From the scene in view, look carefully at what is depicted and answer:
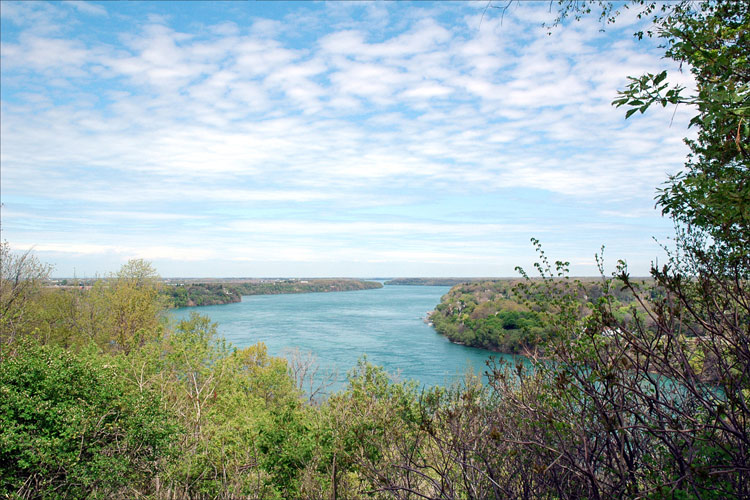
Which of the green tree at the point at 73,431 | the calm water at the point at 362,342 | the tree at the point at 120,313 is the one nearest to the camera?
the green tree at the point at 73,431

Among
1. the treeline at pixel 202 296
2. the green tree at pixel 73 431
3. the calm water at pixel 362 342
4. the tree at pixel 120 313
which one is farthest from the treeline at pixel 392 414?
the treeline at pixel 202 296

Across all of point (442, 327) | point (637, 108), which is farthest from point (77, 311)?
point (442, 327)

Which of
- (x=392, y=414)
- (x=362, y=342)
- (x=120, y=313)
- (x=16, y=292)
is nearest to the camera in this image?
(x=392, y=414)

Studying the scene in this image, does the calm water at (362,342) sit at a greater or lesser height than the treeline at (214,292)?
lesser

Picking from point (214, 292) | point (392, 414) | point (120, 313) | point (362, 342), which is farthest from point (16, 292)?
point (214, 292)

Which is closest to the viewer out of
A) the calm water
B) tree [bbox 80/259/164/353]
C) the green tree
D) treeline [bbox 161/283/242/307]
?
the green tree

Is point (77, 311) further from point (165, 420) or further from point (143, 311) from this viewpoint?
point (165, 420)

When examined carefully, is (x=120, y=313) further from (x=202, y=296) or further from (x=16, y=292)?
(x=202, y=296)

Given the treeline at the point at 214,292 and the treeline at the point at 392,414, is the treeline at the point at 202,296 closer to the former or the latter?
the treeline at the point at 214,292

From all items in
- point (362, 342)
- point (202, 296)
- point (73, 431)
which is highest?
point (73, 431)

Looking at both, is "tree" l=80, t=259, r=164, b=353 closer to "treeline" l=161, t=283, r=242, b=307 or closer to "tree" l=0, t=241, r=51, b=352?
"tree" l=0, t=241, r=51, b=352

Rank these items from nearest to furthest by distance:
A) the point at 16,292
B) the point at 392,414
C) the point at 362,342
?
the point at 392,414
the point at 16,292
the point at 362,342

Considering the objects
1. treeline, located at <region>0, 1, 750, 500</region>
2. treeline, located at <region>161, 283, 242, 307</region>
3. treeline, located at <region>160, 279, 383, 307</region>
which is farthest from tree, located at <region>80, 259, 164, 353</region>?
treeline, located at <region>161, 283, 242, 307</region>

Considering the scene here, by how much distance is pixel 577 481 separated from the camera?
12.4ft
